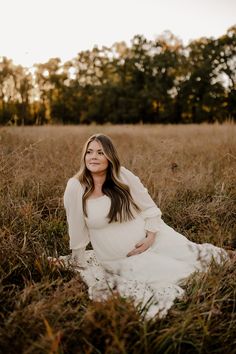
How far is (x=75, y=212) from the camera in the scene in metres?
2.95

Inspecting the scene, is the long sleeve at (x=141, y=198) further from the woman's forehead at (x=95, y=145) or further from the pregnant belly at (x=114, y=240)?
the woman's forehead at (x=95, y=145)

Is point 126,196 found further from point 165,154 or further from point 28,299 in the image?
point 165,154

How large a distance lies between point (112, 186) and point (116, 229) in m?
0.37

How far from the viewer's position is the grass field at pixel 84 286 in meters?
1.88

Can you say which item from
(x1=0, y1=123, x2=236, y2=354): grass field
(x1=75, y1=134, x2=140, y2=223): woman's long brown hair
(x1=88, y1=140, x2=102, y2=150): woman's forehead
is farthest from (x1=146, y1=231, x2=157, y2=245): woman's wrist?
(x1=88, y1=140, x2=102, y2=150): woman's forehead

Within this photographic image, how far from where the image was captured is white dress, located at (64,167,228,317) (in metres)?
2.76

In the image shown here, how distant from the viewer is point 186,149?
6.54 meters

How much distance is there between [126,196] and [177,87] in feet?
96.5

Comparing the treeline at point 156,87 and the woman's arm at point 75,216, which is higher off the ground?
the treeline at point 156,87

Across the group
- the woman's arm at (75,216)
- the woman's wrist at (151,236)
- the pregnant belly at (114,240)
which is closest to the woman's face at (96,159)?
the woman's arm at (75,216)

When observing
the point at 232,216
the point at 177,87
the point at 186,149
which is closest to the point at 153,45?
the point at 177,87

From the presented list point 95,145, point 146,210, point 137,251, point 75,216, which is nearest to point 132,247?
point 137,251

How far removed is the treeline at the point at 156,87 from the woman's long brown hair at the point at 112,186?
2605cm

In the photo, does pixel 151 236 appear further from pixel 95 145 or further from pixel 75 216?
pixel 95 145
